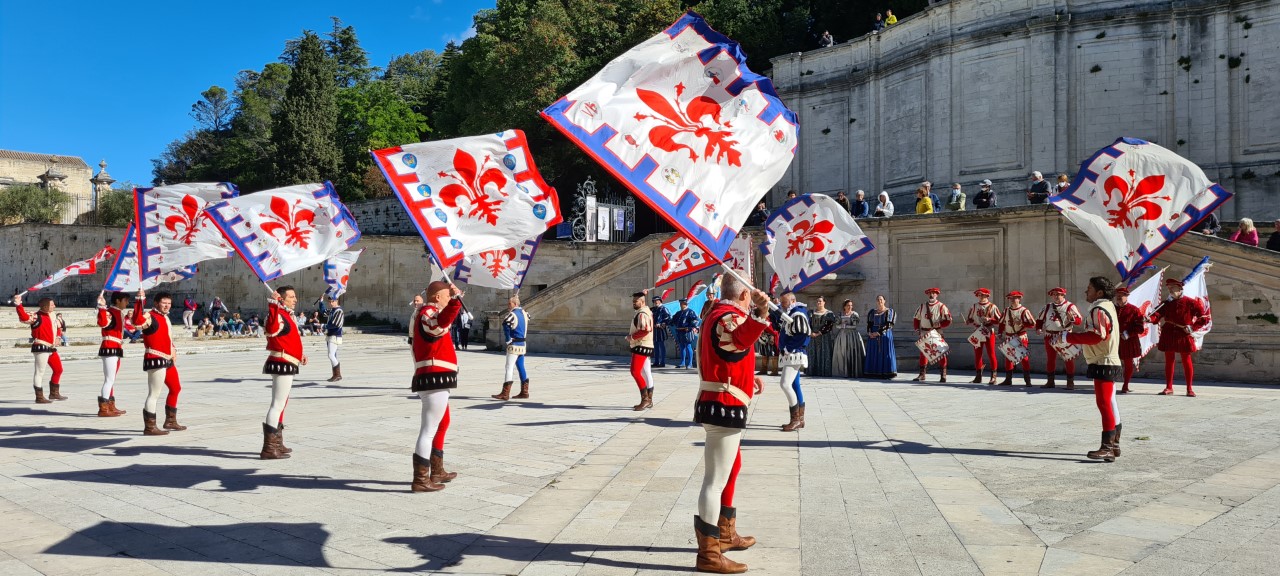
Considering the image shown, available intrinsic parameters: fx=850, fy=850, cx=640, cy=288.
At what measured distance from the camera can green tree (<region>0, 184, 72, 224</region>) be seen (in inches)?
2432

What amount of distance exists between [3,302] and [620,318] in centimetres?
4473

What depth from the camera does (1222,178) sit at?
26.4 meters

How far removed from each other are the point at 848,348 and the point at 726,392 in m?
15.1

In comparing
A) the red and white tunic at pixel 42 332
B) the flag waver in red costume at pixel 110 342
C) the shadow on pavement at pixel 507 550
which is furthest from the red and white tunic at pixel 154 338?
the shadow on pavement at pixel 507 550

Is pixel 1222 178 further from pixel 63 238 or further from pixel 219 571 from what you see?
pixel 63 238

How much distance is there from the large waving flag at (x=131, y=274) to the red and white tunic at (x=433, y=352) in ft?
17.9

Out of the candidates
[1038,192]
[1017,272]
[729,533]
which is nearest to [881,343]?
[1017,272]

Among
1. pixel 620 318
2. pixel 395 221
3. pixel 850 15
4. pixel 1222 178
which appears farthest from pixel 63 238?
pixel 1222 178

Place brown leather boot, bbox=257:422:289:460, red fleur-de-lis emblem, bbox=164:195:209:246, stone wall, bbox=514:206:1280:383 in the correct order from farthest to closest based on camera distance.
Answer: stone wall, bbox=514:206:1280:383
red fleur-de-lis emblem, bbox=164:195:209:246
brown leather boot, bbox=257:422:289:460

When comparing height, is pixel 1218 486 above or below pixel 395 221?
below

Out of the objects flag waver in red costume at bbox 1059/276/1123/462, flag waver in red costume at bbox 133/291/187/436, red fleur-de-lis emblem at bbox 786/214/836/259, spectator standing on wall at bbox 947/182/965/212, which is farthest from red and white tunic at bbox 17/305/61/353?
spectator standing on wall at bbox 947/182/965/212

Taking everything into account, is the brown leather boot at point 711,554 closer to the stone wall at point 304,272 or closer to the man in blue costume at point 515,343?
the man in blue costume at point 515,343

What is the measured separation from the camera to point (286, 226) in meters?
11.0

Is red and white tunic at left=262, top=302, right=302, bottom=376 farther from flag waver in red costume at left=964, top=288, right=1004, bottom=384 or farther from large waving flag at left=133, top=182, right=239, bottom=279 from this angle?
flag waver in red costume at left=964, top=288, right=1004, bottom=384
